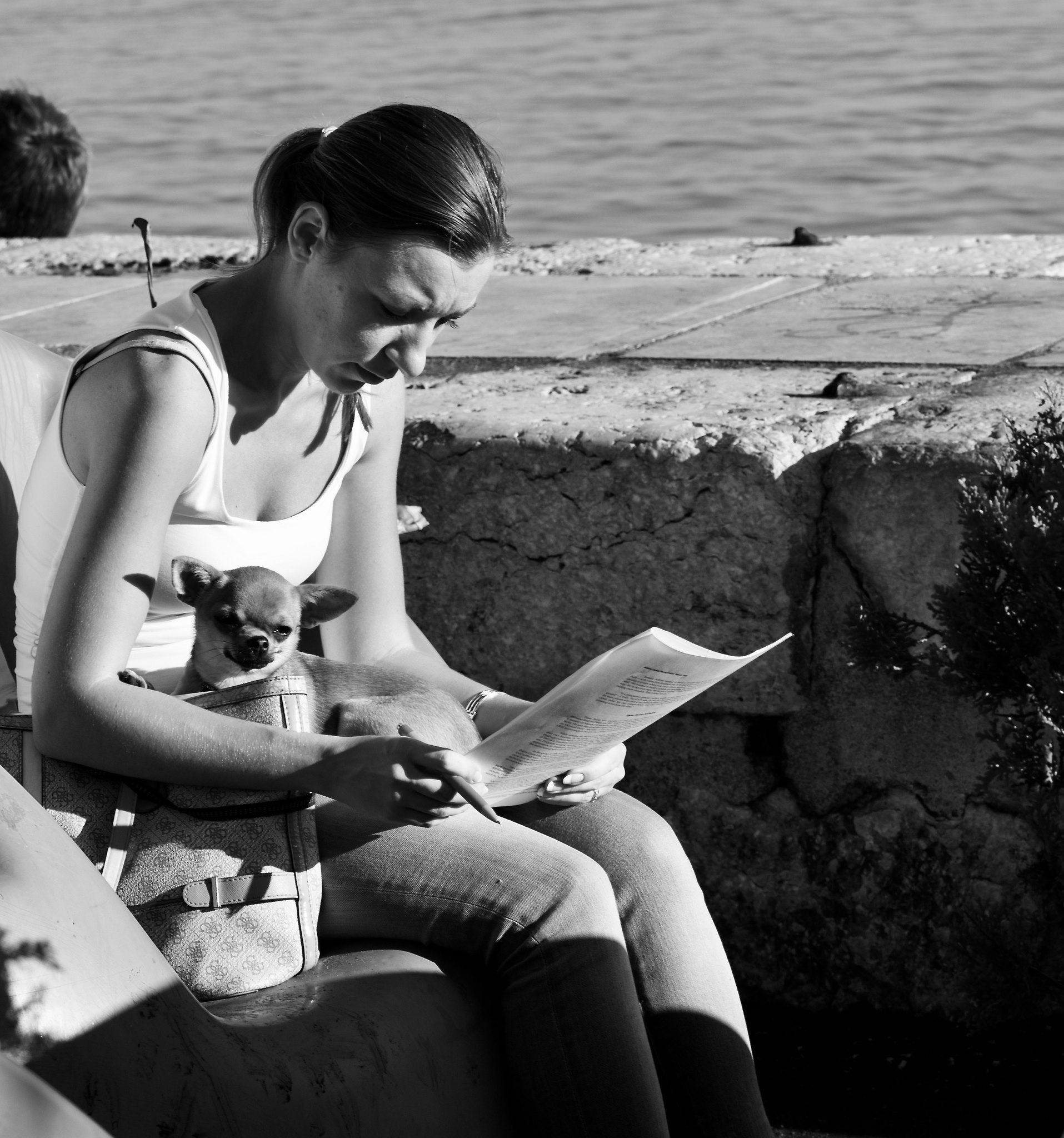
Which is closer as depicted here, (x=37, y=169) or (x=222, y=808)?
(x=222, y=808)

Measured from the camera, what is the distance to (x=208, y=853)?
83.5 inches

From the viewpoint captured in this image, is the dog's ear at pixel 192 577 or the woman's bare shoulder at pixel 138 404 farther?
the dog's ear at pixel 192 577

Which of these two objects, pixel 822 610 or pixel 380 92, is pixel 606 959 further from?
pixel 380 92

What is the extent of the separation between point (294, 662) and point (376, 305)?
58 cm

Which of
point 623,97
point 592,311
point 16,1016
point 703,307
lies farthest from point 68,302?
point 623,97

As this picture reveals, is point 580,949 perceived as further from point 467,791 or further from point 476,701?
point 476,701

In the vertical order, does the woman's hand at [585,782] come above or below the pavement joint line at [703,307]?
below

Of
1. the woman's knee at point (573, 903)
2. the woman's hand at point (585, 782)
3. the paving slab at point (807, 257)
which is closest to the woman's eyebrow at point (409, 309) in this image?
the woman's hand at point (585, 782)

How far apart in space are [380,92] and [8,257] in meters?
12.8

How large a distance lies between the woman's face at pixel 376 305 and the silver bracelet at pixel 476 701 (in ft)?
1.83

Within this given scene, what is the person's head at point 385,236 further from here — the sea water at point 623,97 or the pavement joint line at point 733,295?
the sea water at point 623,97

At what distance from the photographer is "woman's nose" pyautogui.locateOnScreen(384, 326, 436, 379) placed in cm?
243

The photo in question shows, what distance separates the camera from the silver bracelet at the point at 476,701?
8.68 ft

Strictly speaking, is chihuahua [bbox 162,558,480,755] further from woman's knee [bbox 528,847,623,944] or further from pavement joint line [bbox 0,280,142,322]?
pavement joint line [bbox 0,280,142,322]
